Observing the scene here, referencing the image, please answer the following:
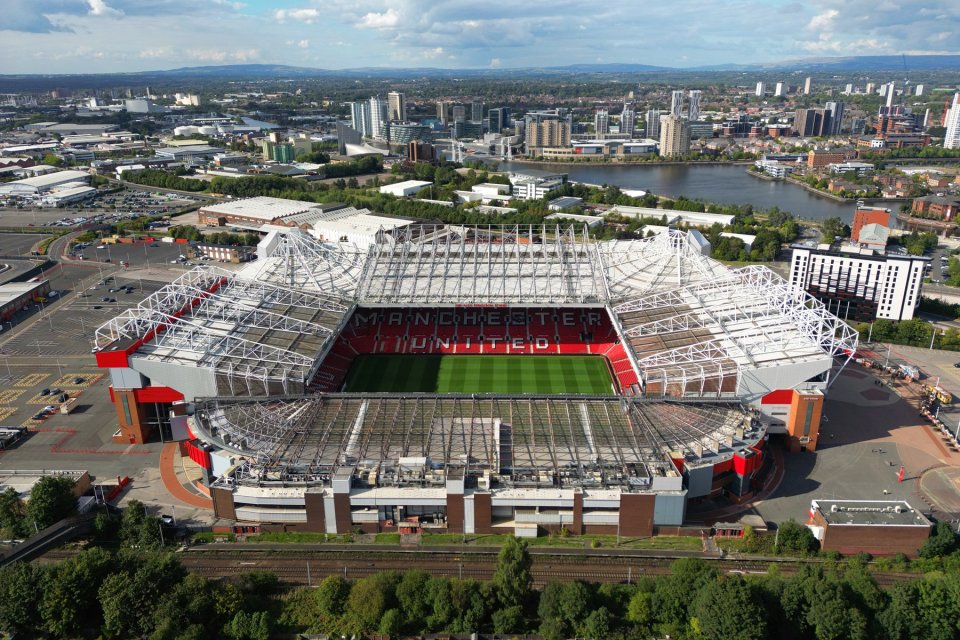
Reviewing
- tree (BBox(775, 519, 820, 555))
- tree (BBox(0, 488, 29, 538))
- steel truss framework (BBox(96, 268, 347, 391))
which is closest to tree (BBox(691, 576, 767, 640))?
tree (BBox(775, 519, 820, 555))

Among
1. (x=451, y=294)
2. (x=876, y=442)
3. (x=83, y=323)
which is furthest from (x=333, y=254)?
(x=876, y=442)

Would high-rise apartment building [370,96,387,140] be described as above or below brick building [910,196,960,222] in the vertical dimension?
above

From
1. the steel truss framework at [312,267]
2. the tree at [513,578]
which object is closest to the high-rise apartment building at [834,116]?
the steel truss framework at [312,267]

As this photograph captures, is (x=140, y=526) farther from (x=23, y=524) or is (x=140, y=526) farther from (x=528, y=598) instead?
(x=528, y=598)

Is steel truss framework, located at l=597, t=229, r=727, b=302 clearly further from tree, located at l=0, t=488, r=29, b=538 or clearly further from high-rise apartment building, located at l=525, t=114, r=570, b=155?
high-rise apartment building, located at l=525, t=114, r=570, b=155

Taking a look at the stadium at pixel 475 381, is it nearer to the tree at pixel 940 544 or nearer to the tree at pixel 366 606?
the tree at pixel 366 606

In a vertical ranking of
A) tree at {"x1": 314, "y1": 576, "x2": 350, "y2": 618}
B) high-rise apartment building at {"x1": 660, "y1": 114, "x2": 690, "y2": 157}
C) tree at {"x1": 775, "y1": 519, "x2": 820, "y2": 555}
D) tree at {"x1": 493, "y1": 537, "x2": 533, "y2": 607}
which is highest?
high-rise apartment building at {"x1": 660, "y1": 114, "x2": 690, "y2": 157}

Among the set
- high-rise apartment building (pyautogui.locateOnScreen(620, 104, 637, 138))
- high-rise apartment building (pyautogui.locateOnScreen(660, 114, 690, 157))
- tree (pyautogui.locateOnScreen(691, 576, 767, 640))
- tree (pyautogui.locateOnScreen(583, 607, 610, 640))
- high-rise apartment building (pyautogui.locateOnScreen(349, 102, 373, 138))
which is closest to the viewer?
tree (pyautogui.locateOnScreen(691, 576, 767, 640))
